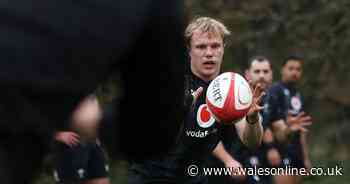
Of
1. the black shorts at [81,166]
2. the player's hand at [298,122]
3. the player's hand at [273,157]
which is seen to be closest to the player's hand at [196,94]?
the black shorts at [81,166]

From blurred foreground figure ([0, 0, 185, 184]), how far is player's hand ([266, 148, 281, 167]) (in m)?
7.80

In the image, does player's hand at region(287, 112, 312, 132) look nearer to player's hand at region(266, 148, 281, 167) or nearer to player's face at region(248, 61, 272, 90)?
player's hand at region(266, 148, 281, 167)

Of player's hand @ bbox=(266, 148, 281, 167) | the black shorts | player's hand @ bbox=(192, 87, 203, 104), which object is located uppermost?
player's hand @ bbox=(266, 148, 281, 167)

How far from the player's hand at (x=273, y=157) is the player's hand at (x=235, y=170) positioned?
97.2 inches

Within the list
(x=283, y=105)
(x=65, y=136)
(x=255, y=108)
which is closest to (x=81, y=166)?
(x=283, y=105)

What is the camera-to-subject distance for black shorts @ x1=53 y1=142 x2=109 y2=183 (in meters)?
9.05

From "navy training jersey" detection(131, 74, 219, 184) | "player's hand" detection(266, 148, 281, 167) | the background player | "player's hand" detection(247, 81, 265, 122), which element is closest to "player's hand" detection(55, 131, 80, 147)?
"navy training jersey" detection(131, 74, 219, 184)

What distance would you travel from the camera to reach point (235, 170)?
7.27 m

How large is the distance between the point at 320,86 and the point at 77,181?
8.17 meters

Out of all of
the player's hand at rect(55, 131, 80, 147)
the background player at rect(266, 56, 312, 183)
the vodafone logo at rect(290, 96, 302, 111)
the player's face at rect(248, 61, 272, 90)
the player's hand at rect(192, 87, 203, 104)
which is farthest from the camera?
the vodafone logo at rect(290, 96, 302, 111)

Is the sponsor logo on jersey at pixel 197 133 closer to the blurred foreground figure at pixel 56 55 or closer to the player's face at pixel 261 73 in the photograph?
the player's face at pixel 261 73

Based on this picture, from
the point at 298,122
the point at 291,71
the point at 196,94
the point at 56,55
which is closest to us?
the point at 56,55

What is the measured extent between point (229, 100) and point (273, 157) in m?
4.20

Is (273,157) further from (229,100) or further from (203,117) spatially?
(229,100)
